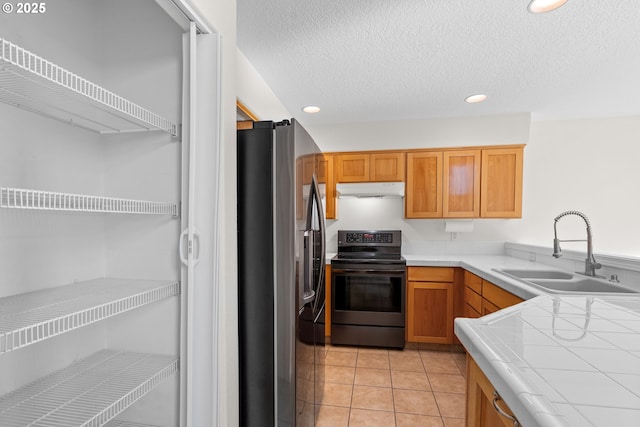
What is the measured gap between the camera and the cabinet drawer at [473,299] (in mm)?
2519

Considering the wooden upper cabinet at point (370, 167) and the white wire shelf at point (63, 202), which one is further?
the wooden upper cabinet at point (370, 167)

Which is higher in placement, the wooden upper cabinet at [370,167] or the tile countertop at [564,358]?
the wooden upper cabinet at [370,167]

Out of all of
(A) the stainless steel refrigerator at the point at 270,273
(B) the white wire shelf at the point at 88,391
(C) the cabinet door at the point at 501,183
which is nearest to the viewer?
(B) the white wire shelf at the point at 88,391

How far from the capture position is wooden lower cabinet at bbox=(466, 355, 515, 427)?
768mm

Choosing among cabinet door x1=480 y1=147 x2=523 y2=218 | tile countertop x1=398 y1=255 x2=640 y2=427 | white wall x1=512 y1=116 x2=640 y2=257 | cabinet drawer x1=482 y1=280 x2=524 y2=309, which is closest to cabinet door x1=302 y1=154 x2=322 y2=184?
tile countertop x1=398 y1=255 x2=640 y2=427

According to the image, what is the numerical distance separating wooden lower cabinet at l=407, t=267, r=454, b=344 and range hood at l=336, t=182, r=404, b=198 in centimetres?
84

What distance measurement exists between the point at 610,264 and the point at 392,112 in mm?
2201

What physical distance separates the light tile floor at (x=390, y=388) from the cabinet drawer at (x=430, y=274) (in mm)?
747

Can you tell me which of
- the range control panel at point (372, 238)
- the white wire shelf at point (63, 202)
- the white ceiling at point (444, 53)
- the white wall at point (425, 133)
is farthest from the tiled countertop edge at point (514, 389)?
the white wall at point (425, 133)

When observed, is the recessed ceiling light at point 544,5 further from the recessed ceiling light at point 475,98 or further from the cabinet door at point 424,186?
the cabinet door at point 424,186

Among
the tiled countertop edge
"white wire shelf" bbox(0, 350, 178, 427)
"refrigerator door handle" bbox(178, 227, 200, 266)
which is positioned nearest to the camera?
the tiled countertop edge

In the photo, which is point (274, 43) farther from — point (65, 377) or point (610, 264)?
point (610, 264)

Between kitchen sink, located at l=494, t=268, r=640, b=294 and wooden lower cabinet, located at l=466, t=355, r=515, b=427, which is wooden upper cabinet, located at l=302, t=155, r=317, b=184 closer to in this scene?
wooden lower cabinet, located at l=466, t=355, r=515, b=427

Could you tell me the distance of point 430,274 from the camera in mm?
3027
